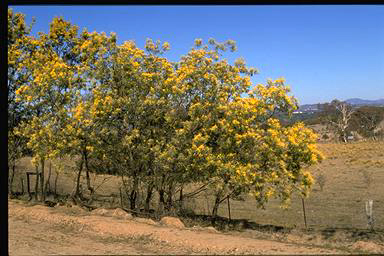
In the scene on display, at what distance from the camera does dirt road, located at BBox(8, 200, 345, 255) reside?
401 inches

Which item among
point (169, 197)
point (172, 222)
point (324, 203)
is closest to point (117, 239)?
point (172, 222)

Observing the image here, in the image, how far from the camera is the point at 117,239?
11.7 m

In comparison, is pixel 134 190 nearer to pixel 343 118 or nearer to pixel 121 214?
pixel 121 214

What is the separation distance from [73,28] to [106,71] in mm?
4758

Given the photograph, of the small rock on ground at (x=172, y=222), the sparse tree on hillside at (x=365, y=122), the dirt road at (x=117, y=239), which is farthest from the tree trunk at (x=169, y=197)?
the sparse tree on hillside at (x=365, y=122)

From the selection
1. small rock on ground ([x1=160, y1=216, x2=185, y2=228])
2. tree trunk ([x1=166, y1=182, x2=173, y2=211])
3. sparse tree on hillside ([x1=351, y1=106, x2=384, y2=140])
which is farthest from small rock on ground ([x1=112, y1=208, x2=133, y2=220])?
sparse tree on hillside ([x1=351, y1=106, x2=384, y2=140])

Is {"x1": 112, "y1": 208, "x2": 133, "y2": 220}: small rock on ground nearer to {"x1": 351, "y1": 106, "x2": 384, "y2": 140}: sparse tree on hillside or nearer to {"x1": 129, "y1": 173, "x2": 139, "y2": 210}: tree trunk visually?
{"x1": 129, "y1": 173, "x2": 139, "y2": 210}: tree trunk

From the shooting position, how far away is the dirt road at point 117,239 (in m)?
10.2

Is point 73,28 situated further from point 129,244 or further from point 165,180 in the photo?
point 129,244

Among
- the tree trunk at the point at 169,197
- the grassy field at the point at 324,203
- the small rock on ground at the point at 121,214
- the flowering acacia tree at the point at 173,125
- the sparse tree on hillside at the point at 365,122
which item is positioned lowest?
the grassy field at the point at 324,203

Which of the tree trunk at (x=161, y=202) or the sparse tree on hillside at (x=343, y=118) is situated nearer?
the tree trunk at (x=161, y=202)

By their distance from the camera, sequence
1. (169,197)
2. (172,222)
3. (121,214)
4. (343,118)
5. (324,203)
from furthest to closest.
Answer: (343,118)
(324,203)
(169,197)
(121,214)
(172,222)

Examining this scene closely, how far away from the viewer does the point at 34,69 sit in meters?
17.5

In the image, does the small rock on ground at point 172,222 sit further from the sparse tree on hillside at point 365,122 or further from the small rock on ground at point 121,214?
the sparse tree on hillside at point 365,122
